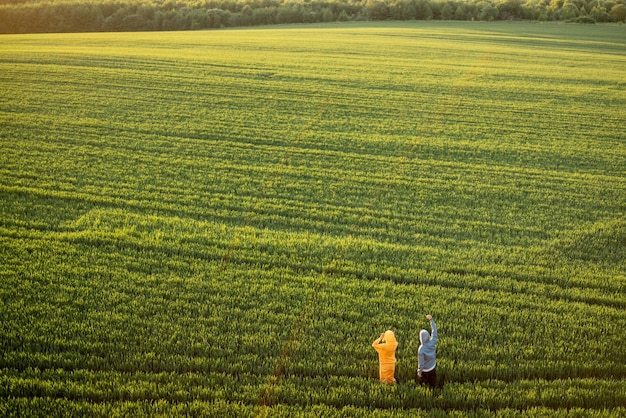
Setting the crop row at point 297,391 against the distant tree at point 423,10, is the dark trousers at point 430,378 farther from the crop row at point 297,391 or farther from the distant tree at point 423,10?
the distant tree at point 423,10

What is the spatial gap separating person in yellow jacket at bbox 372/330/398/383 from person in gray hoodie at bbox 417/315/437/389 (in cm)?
37

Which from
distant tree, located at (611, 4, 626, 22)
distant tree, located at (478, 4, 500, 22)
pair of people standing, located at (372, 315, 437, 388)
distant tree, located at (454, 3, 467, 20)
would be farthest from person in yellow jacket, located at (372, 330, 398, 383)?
distant tree, located at (611, 4, 626, 22)

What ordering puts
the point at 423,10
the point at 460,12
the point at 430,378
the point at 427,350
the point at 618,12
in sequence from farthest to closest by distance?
1. the point at 423,10
2. the point at 460,12
3. the point at 618,12
4. the point at 430,378
5. the point at 427,350

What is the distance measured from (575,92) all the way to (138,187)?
88.7 feet

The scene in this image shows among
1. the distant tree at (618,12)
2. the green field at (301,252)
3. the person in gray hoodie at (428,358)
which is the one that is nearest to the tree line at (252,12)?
the distant tree at (618,12)

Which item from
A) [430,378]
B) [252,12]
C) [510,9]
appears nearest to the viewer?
[430,378]

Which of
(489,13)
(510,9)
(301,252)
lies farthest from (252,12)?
(301,252)

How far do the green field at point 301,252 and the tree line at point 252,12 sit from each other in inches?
1939

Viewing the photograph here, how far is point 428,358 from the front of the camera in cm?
762

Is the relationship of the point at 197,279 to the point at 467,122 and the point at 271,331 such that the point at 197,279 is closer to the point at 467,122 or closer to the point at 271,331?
the point at 271,331

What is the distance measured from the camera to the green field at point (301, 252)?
782cm

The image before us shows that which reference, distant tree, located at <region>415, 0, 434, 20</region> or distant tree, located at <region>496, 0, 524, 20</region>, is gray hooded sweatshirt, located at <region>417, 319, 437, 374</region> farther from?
distant tree, located at <region>496, 0, 524, 20</region>

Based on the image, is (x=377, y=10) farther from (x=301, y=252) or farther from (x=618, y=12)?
(x=301, y=252)

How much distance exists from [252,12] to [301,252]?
244 feet
